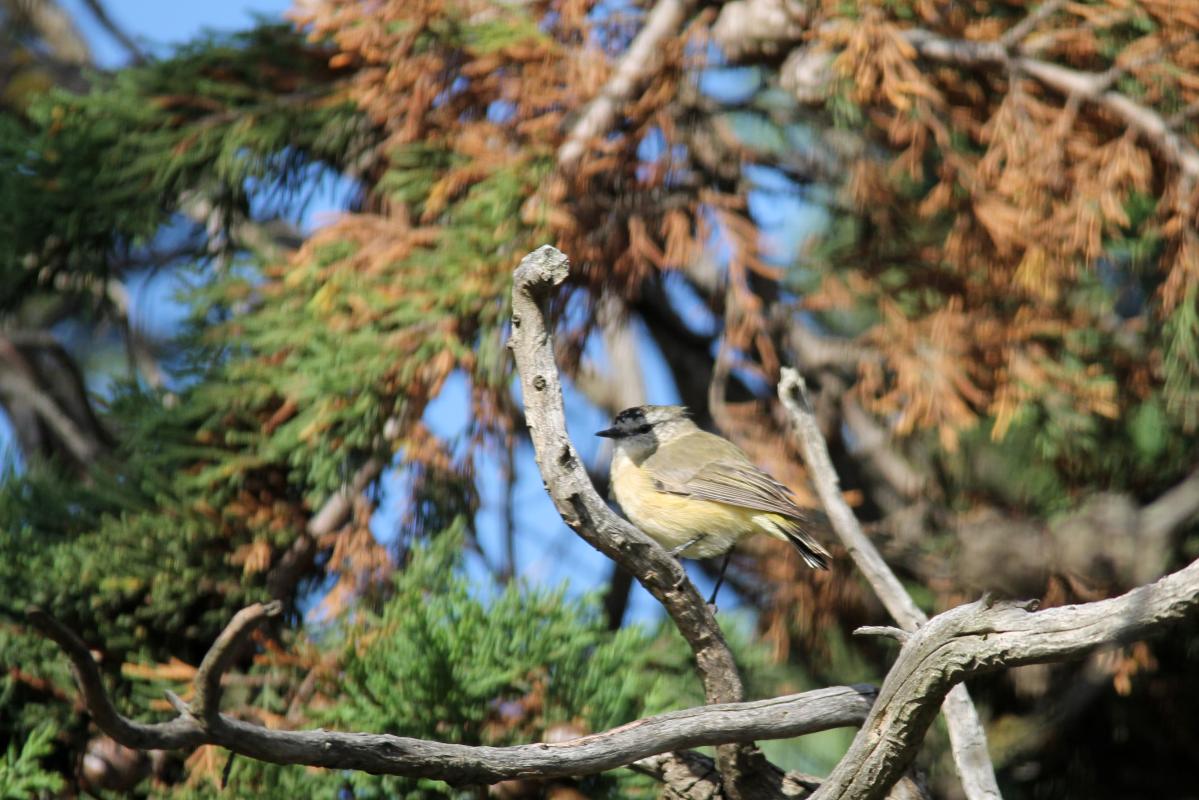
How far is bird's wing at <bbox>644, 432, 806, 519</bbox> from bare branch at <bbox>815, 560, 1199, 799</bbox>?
1.20 metres

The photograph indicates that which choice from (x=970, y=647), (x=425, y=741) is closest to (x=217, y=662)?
(x=425, y=741)

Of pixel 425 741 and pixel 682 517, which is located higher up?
pixel 425 741

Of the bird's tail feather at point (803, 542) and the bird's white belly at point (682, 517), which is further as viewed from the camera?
the bird's white belly at point (682, 517)

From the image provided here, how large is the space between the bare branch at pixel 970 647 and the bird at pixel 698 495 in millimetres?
1198

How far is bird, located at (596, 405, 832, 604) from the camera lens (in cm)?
391

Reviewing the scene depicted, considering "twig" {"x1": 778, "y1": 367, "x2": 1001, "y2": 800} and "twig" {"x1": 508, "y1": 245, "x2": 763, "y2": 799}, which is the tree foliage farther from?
"twig" {"x1": 508, "y1": 245, "x2": 763, "y2": 799}

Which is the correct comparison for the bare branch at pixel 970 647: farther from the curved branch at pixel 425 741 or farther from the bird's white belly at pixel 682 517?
the bird's white belly at pixel 682 517

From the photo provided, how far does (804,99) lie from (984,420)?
57.0 inches

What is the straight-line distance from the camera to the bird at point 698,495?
391 centimetres

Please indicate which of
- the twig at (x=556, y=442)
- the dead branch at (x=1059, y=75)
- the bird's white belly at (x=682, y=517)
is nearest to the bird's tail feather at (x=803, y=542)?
the bird's white belly at (x=682, y=517)

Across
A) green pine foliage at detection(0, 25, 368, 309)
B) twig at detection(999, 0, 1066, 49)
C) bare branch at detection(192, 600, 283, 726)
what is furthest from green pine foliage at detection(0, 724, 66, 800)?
twig at detection(999, 0, 1066, 49)

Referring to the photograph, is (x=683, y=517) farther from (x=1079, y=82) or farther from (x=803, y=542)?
(x=1079, y=82)

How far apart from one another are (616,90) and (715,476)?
1.25 meters

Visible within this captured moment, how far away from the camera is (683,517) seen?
4074 mm
